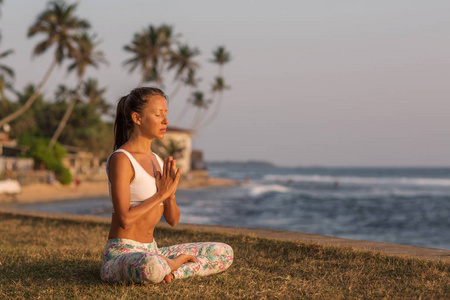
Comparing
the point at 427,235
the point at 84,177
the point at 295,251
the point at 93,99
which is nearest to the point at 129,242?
the point at 295,251

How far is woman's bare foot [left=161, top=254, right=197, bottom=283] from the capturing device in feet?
12.8

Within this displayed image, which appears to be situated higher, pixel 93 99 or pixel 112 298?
pixel 93 99

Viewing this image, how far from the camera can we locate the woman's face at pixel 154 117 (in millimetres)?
3871

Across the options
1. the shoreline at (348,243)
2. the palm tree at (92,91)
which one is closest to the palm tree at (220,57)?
the palm tree at (92,91)

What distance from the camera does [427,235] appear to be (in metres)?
19.2

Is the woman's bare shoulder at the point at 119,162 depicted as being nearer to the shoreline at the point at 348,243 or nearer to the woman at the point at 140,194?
the woman at the point at 140,194

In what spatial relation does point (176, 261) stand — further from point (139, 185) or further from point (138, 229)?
point (139, 185)

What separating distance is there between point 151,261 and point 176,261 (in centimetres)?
38

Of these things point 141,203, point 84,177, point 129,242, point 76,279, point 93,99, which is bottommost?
point 84,177

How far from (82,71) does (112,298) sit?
132ft

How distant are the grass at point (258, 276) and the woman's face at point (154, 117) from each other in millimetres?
1212

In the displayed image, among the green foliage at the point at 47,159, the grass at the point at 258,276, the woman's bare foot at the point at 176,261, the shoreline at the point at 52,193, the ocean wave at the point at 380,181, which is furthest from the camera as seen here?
the ocean wave at the point at 380,181

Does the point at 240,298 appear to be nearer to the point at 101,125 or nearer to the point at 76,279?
the point at 76,279

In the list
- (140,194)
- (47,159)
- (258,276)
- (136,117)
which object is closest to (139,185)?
(140,194)
